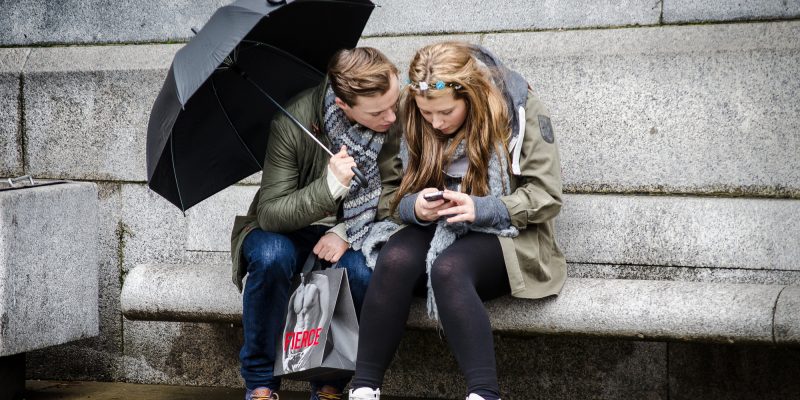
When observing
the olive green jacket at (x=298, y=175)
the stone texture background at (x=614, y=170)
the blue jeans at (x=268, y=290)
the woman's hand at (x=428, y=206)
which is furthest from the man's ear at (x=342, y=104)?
the stone texture background at (x=614, y=170)

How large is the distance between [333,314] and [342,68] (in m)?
0.89

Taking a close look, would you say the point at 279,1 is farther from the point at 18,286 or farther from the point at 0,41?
the point at 0,41

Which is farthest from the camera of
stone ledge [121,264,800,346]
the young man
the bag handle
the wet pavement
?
the wet pavement

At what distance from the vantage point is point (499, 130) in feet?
12.9

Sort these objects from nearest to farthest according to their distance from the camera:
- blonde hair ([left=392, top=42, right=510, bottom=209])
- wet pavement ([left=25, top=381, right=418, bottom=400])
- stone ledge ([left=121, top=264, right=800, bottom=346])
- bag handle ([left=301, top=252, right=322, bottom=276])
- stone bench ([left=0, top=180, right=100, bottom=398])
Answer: stone ledge ([left=121, top=264, right=800, bottom=346])
blonde hair ([left=392, top=42, right=510, bottom=209])
bag handle ([left=301, top=252, right=322, bottom=276])
stone bench ([left=0, top=180, right=100, bottom=398])
wet pavement ([left=25, top=381, right=418, bottom=400])

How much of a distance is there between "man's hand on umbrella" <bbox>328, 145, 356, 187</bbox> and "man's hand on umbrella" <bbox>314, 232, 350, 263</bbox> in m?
0.32

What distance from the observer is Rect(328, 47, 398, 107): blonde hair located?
12.8ft

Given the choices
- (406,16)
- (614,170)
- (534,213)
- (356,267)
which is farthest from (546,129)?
(406,16)

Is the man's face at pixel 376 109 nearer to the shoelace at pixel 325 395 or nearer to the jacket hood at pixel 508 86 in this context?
the jacket hood at pixel 508 86

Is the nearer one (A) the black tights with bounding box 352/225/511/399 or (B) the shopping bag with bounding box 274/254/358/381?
(A) the black tights with bounding box 352/225/511/399

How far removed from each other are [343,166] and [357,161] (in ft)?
0.75

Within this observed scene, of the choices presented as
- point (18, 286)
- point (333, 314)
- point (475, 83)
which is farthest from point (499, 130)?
point (18, 286)

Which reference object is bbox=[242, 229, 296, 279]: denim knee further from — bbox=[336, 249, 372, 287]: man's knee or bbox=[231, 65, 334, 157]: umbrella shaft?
bbox=[231, 65, 334, 157]: umbrella shaft

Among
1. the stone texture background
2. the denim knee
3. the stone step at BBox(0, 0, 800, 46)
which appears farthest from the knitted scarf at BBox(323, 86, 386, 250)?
the stone step at BBox(0, 0, 800, 46)
